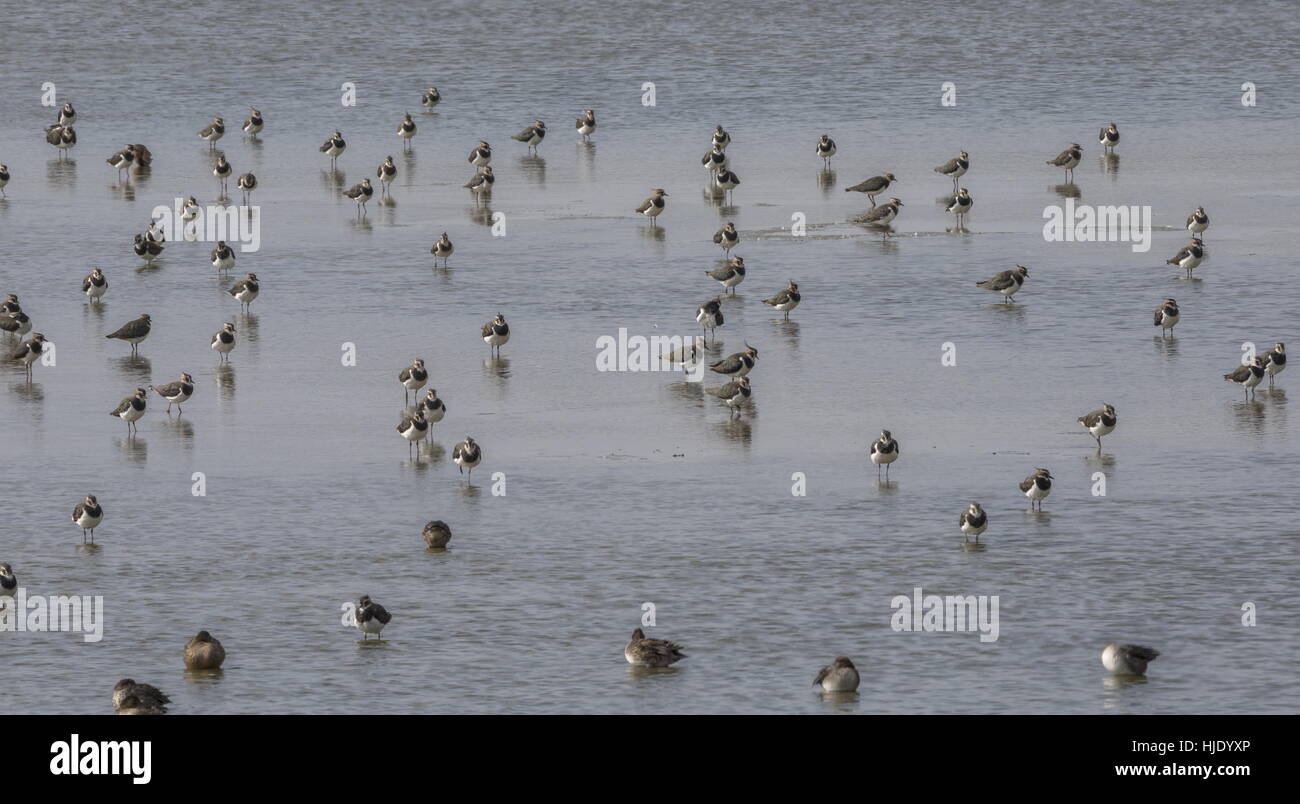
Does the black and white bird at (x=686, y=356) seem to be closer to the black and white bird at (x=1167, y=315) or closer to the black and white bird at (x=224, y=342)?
the black and white bird at (x=224, y=342)

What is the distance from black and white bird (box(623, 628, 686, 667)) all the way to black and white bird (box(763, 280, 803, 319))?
60.0 ft

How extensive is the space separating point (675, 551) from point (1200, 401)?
36.6ft

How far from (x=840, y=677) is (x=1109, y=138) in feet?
126

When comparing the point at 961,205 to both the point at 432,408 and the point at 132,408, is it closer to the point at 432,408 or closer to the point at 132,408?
the point at 432,408

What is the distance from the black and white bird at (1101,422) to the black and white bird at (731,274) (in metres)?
11.8

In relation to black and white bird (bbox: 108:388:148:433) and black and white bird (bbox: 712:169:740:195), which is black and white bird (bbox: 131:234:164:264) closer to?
black and white bird (bbox: 108:388:148:433)

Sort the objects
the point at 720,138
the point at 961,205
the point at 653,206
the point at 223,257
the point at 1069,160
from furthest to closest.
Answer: the point at 720,138
the point at 1069,160
the point at 653,206
the point at 961,205
the point at 223,257

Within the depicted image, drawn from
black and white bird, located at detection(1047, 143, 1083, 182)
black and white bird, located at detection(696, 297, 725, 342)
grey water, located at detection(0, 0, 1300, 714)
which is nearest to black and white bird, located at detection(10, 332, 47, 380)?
grey water, located at detection(0, 0, 1300, 714)

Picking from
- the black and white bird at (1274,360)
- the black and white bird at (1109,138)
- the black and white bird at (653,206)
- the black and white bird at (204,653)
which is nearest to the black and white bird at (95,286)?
the black and white bird at (653,206)

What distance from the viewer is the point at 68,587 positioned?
27.2 metres

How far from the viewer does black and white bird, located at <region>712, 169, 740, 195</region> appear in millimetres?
53531

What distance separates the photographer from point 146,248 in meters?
47.2

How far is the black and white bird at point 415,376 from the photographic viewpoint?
118ft

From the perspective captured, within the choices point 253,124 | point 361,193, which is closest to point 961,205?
point 361,193
